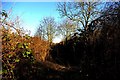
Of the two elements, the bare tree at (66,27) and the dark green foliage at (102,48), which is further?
the bare tree at (66,27)

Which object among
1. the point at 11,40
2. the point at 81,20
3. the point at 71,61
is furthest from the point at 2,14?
the point at 81,20

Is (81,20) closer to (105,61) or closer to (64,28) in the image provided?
(64,28)

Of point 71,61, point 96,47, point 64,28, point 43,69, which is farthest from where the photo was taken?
point 64,28

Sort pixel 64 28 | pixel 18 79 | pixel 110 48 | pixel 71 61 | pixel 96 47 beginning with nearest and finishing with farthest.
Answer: pixel 110 48 → pixel 96 47 → pixel 18 79 → pixel 71 61 → pixel 64 28

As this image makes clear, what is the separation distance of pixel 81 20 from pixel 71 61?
1378cm

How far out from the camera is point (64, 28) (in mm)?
34562

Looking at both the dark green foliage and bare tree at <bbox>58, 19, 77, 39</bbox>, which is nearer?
the dark green foliage

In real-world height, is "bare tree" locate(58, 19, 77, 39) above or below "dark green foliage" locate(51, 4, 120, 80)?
above

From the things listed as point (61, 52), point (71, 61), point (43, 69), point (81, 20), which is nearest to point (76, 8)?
point (81, 20)

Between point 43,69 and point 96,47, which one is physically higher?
point 96,47

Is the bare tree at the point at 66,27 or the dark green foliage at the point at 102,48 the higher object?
the bare tree at the point at 66,27

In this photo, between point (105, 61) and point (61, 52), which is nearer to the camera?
point (105, 61)

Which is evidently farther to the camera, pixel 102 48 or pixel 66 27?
pixel 66 27

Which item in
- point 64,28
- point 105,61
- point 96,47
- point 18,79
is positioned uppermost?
Result: point 64,28
